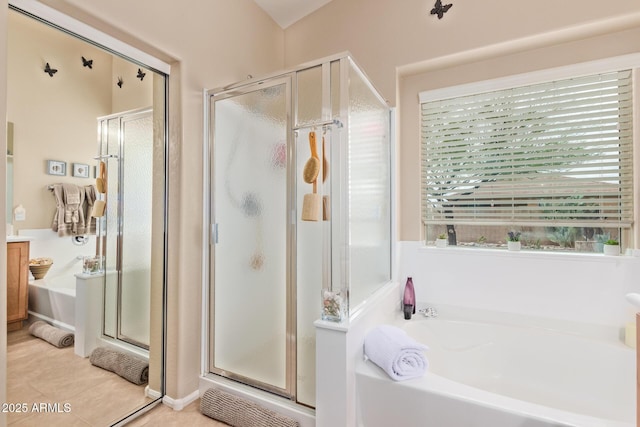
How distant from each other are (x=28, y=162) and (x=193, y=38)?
3.67 feet

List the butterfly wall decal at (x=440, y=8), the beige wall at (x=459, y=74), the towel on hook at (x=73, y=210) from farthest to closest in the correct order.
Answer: the butterfly wall decal at (x=440, y=8) < the beige wall at (x=459, y=74) < the towel on hook at (x=73, y=210)

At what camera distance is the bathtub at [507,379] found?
1.29m

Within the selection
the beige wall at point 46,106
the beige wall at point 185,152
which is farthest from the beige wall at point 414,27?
the beige wall at point 46,106

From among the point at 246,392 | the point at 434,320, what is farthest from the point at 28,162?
the point at 434,320

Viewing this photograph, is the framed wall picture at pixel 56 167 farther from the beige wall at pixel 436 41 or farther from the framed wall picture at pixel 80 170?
the beige wall at pixel 436 41

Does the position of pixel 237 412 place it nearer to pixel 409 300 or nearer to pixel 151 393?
pixel 151 393

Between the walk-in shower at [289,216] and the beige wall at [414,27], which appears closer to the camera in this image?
the walk-in shower at [289,216]

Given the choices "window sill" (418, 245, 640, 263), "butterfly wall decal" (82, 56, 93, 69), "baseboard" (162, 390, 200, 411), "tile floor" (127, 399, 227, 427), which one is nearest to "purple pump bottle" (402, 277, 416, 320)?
"window sill" (418, 245, 640, 263)

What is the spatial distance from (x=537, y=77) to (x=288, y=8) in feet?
6.26

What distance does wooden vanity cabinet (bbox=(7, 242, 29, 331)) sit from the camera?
4.25ft

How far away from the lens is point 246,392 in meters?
1.79

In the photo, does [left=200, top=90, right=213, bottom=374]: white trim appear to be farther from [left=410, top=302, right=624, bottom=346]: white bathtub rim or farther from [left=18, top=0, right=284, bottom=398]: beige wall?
[left=410, top=302, right=624, bottom=346]: white bathtub rim

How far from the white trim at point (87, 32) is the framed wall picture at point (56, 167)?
0.59 m

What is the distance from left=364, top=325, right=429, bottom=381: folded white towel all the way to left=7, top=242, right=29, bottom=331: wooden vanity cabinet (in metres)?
1.55
